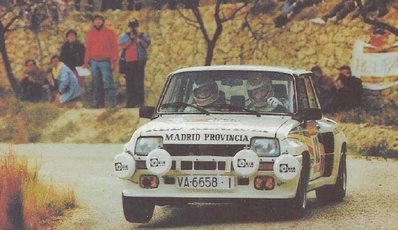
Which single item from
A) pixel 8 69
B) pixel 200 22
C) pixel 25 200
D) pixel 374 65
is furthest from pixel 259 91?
pixel 8 69

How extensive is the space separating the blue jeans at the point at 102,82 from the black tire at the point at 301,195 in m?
14.4

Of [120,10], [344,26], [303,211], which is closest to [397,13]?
[344,26]

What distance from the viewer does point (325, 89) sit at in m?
22.7

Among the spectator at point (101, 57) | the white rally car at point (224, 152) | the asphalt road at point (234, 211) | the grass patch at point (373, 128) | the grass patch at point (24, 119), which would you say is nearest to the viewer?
the white rally car at point (224, 152)

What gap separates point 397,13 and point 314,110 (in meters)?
12.6

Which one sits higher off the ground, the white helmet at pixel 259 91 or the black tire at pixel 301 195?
the white helmet at pixel 259 91

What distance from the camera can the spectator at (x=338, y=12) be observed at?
23.4 metres

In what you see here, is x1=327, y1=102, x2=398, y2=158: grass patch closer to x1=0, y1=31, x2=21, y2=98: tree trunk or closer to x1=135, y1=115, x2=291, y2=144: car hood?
x1=0, y1=31, x2=21, y2=98: tree trunk

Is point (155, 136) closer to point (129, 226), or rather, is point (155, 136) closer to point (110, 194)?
point (129, 226)

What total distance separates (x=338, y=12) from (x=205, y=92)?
42.9 feet

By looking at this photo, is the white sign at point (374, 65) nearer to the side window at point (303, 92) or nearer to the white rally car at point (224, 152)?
the side window at point (303, 92)

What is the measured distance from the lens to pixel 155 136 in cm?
990

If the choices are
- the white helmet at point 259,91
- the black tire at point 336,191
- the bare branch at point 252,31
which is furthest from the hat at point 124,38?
the white helmet at point 259,91

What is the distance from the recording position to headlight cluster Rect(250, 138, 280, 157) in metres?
9.76
